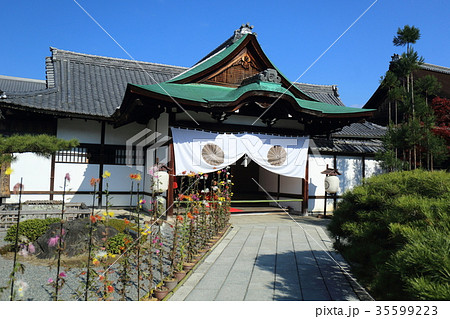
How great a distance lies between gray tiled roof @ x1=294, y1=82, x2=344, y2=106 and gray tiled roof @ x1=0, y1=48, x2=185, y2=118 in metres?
7.13

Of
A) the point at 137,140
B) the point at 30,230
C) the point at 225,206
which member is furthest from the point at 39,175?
the point at 225,206

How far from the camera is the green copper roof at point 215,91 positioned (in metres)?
9.65

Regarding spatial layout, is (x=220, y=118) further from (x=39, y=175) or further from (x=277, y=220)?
(x=39, y=175)

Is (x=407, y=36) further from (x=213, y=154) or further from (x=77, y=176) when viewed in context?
(x=77, y=176)

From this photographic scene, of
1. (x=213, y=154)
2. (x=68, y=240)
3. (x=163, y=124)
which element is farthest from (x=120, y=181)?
(x=68, y=240)

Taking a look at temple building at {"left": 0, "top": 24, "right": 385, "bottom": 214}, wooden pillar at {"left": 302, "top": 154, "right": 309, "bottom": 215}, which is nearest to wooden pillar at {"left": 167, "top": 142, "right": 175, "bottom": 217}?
temple building at {"left": 0, "top": 24, "right": 385, "bottom": 214}

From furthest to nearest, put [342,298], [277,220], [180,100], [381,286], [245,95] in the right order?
[277,220] → [245,95] → [180,100] → [342,298] → [381,286]

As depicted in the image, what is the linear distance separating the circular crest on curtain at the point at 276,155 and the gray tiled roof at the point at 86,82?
238 inches

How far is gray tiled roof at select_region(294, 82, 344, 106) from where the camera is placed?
18.7 meters

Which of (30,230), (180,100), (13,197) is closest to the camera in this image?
(30,230)

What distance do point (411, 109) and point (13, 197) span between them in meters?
14.6

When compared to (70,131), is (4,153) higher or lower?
Result: lower

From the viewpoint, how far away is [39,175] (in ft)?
38.3

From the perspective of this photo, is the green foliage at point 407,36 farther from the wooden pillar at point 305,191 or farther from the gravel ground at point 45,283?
the gravel ground at point 45,283
